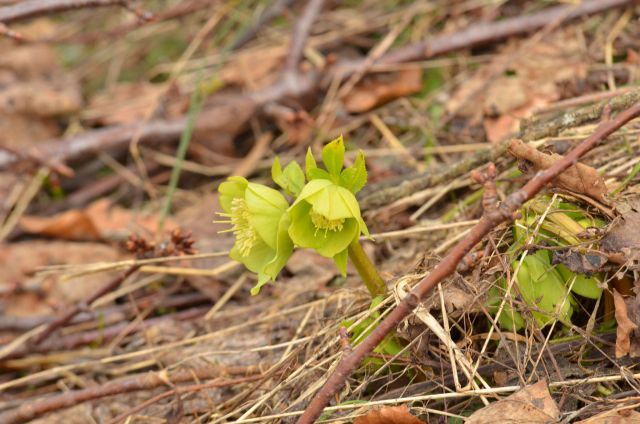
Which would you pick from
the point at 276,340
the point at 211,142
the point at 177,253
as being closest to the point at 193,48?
the point at 211,142

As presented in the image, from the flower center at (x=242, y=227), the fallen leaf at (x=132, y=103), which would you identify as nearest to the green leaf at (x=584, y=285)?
the flower center at (x=242, y=227)

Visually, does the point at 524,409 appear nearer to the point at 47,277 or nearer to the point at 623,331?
the point at 623,331

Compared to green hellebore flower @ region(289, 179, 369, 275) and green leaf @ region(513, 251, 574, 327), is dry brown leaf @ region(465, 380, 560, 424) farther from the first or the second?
green hellebore flower @ region(289, 179, 369, 275)

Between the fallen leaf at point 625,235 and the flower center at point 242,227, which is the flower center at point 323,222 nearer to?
the flower center at point 242,227

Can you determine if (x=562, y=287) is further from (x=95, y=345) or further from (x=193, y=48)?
(x=193, y=48)

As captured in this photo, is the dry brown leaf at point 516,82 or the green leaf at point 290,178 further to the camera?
the dry brown leaf at point 516,82

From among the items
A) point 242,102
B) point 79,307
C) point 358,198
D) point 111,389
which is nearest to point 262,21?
point 242,102
